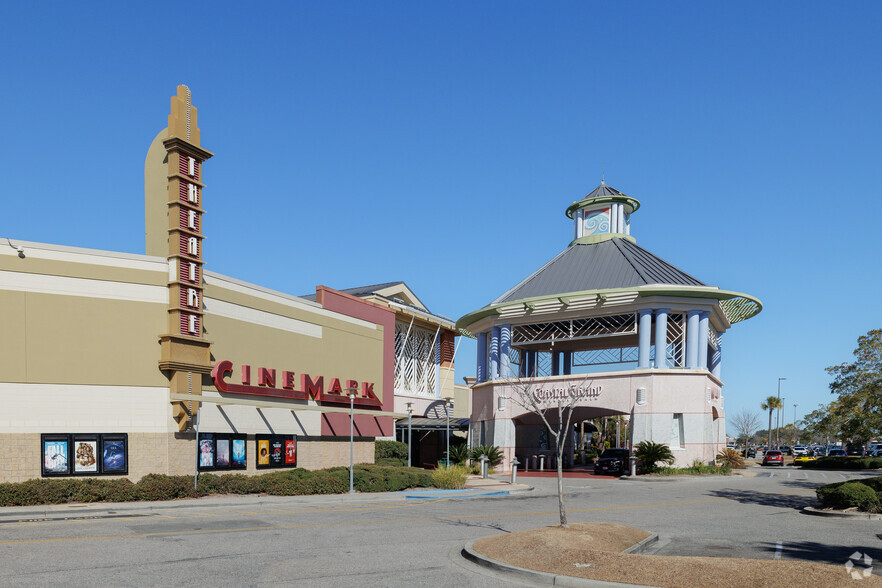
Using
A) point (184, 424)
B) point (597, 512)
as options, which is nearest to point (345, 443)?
point (184, 424)

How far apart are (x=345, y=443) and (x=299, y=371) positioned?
4.84m

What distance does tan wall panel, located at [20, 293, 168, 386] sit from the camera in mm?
26016

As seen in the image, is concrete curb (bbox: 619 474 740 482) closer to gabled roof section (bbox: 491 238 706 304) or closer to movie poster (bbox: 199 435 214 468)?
gabled roof section (bbox: 491 238 706 304)

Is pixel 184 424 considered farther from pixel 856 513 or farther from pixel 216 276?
pixel 856 513

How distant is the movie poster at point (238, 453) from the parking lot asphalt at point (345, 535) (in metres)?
5.62

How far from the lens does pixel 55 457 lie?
2588 cm

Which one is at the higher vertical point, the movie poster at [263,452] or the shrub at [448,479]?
the movie poster at [263,452]

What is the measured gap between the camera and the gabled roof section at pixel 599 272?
4797 cm

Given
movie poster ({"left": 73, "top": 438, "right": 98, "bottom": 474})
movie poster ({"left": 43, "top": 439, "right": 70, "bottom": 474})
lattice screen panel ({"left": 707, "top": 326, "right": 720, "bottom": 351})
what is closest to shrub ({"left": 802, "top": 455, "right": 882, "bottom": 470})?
lattice screen panel ({"left": 707, "top": 326, "right": 720, "bottom": 351})

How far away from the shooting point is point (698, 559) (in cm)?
1310

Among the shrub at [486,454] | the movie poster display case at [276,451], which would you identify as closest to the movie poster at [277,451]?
the movie poster display case at [276,451]

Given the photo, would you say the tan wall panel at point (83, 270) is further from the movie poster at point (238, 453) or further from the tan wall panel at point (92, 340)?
the movie poster at point (238, 453)

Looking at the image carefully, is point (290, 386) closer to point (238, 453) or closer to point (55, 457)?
point (238, 453)

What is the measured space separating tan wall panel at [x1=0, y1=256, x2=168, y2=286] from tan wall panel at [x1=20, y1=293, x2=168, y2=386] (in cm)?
82
